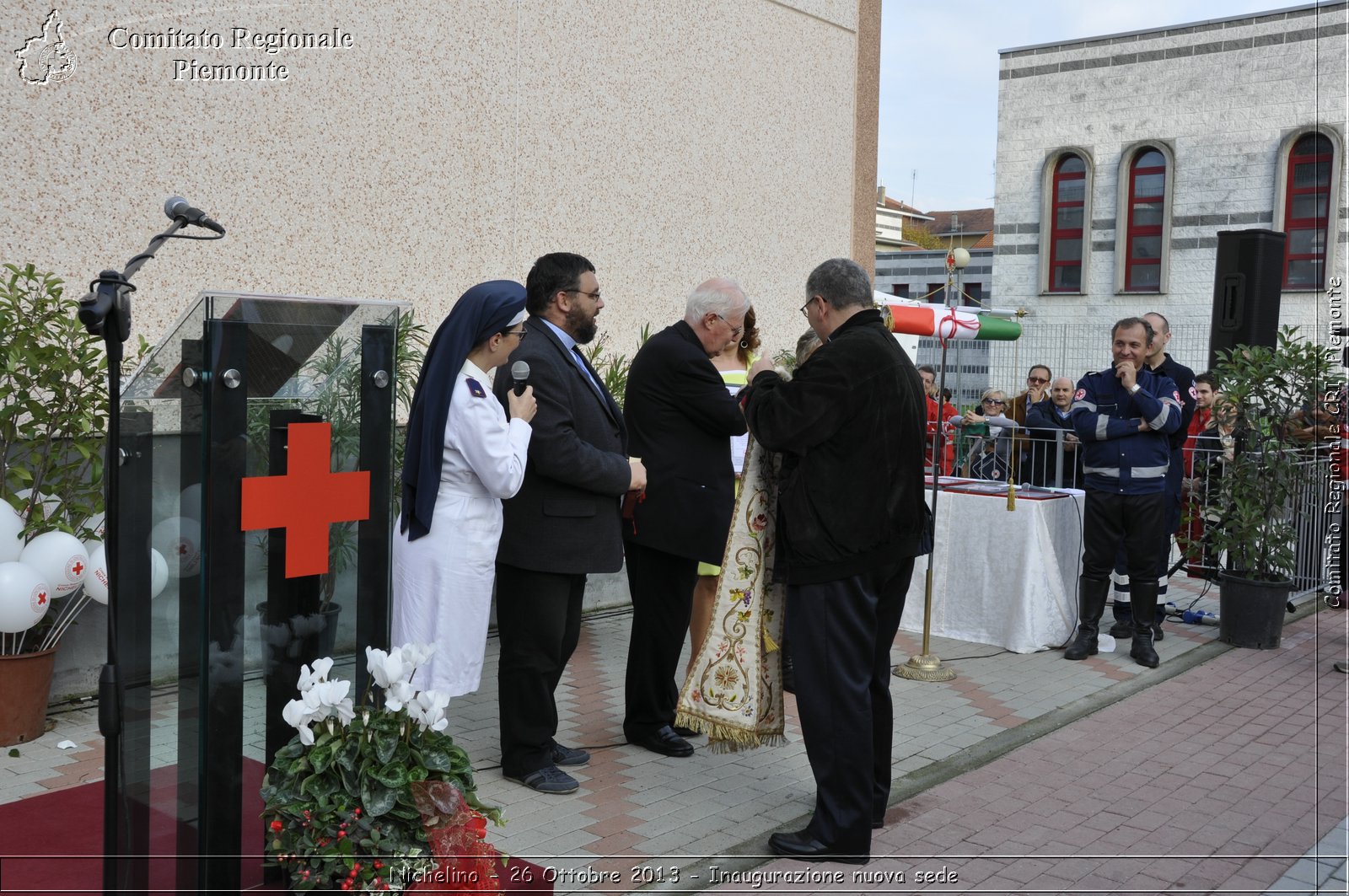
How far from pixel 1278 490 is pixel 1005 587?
2.16 m

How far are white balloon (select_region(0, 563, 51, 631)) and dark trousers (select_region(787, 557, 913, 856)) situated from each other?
3.08 m

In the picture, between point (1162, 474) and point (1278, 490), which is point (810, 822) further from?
point (1278, 490)

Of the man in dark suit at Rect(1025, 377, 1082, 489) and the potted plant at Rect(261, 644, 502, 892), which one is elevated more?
the man in dark suit at Rect(1025, 377, 1082, 489)

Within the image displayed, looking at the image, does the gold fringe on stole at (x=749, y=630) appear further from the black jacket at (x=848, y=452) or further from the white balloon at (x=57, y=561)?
the white balloon at (x=57, y=561)

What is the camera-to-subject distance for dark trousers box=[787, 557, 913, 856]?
13.9ft

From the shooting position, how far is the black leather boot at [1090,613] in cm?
752

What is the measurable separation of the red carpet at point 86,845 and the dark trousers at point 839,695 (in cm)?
111

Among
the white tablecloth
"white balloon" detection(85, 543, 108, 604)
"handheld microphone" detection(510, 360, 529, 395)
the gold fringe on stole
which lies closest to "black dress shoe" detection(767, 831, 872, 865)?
the gold fringe on stole

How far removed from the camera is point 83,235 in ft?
19.4

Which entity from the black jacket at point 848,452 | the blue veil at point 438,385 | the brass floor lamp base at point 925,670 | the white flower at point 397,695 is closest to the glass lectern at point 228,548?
the white flower at point 397,695

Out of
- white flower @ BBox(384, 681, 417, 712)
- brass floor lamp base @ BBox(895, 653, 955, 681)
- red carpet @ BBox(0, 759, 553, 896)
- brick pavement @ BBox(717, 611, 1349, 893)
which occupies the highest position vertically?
white flower @ BBox(384, 681, 417, 712)

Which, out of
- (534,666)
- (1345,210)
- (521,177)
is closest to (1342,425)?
(521,177)

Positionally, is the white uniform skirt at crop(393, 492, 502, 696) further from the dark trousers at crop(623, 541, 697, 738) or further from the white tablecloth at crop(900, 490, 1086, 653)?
the white tablecloth at crop(900, 490, 1086, 653)

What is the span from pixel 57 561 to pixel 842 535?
3.29m
